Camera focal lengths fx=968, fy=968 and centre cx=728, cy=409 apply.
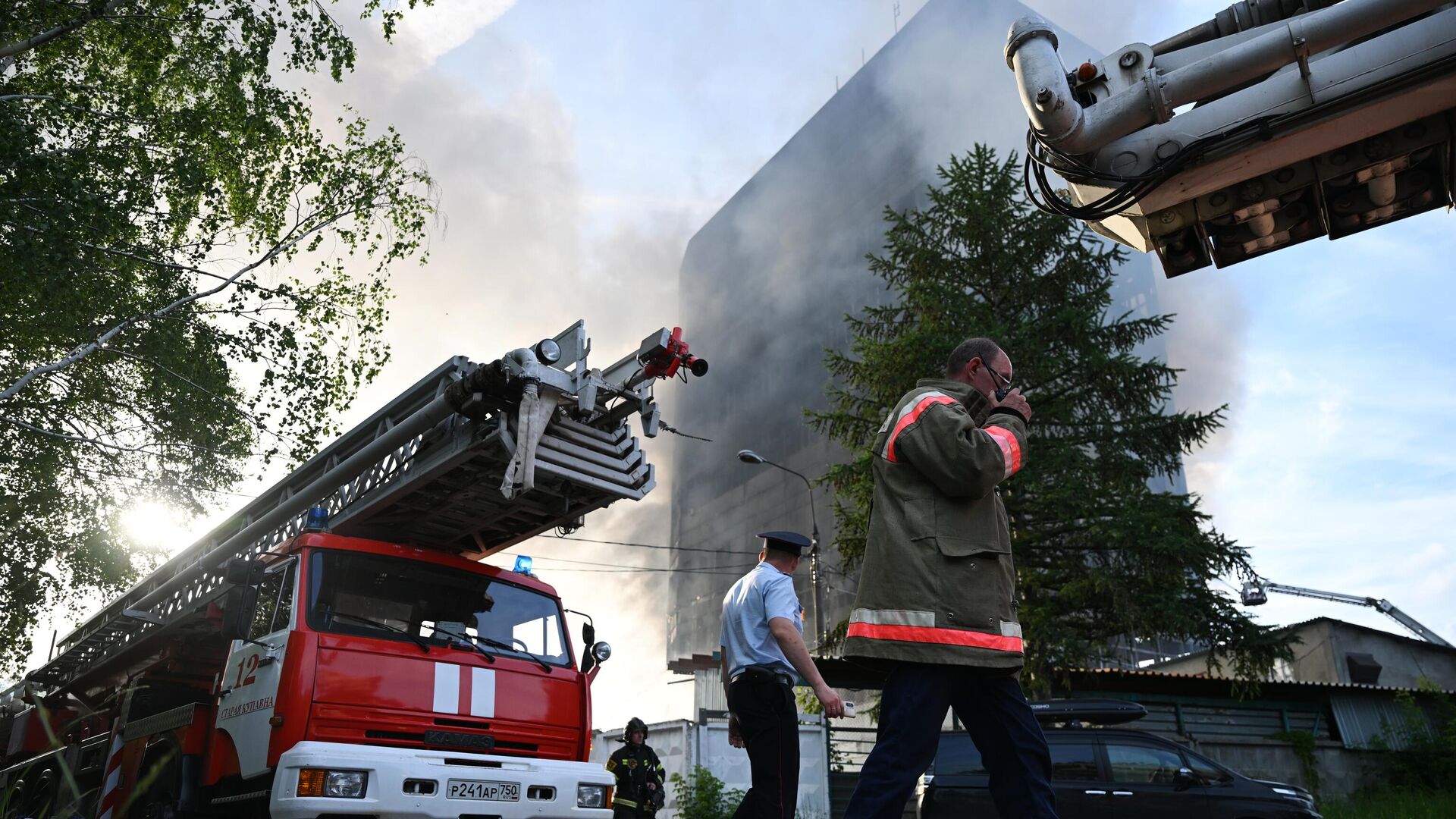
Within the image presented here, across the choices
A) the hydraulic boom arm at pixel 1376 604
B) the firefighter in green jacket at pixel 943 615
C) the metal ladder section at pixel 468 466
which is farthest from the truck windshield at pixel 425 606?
the hydraulic boom arm at pixel 1376 604

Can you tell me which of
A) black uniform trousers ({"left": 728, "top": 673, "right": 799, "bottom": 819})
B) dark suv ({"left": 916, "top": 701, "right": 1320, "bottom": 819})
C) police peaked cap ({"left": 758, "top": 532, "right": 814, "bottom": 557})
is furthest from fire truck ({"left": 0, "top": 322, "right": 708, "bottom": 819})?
dark suv ({"left": 916, "top": 701, "right": 1320, "bottom": 819})

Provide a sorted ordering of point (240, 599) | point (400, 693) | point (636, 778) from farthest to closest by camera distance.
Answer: point (636, 778) < point (240, 599) < point (400, 693)

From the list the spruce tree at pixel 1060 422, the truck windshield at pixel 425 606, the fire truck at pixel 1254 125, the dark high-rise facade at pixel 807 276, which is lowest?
the truck windshield at pixel 425 606

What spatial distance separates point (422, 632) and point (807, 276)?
202ft

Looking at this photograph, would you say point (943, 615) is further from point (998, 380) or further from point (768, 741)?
point (768, 741)

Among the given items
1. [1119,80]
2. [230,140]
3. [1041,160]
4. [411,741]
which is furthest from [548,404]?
[230,140]

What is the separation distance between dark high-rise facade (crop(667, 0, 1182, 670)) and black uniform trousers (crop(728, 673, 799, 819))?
4561cm

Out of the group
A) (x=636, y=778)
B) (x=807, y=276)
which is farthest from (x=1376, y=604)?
(x=636, y=778)

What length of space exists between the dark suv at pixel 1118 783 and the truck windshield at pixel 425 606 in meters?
4.50

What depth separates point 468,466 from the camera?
6355 millimetres

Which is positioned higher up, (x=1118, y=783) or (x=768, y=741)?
(x=768, y=741)

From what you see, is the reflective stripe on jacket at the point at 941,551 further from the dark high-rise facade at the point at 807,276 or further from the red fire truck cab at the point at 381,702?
the dark high-rise facade at the point at 807,276

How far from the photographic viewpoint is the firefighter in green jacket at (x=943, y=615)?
3029 mm

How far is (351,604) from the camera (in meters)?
6.04
